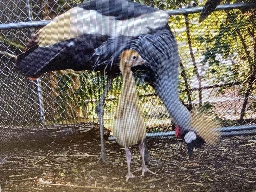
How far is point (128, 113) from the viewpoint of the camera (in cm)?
193

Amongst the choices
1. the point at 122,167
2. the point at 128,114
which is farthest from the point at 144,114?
the point at 122,167

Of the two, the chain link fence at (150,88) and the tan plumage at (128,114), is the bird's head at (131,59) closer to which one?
the tan plumage at (128,114)

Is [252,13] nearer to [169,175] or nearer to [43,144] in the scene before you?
[169,175]

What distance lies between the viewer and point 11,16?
256 cm

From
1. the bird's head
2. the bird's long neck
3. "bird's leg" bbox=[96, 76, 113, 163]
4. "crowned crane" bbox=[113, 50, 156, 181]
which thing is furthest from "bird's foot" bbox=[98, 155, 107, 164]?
the bird's head

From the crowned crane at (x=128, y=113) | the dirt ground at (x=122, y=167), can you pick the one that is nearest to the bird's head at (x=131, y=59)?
the crowned crane at (x=128, y=113)

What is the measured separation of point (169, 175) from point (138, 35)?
618 millimetres

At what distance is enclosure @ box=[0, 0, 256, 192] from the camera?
6.28ft

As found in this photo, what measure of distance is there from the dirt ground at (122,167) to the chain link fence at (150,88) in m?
0.15

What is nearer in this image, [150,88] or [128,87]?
[128,87]

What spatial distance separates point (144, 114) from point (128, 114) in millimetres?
143

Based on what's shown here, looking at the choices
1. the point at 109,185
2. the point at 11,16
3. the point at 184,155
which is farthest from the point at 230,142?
the point at 11,16

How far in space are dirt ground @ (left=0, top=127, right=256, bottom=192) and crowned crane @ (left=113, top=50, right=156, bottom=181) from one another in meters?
0.14

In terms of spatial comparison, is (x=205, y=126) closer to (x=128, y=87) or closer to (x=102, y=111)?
(x=128, y=87)
